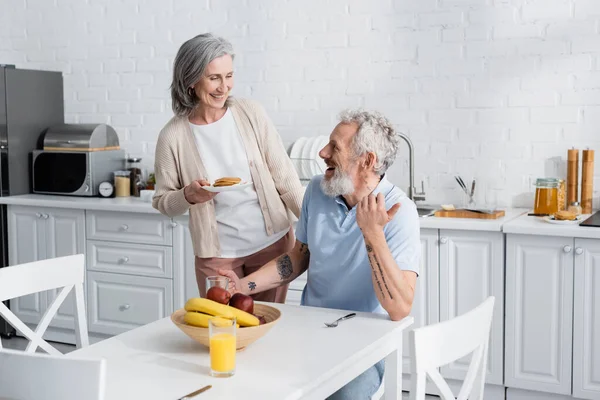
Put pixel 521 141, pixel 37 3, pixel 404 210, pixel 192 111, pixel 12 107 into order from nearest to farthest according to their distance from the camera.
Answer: pixel 404 210 < pixel 192 111 < pixel 521 141 < pixel 12 107 < pixel 37 3

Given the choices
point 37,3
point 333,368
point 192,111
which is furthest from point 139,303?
point 333,368

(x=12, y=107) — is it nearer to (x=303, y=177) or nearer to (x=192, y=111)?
(x=303, y=177)

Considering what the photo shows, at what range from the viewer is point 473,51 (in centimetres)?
382

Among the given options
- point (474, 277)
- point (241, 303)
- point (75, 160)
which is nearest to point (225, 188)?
point (241, 303)

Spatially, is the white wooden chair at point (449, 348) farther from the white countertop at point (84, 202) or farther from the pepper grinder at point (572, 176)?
the white countertop at point (84, 202)

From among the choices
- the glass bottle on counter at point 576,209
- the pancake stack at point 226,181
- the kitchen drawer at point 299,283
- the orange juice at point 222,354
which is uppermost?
the pancake stack at point 226,181

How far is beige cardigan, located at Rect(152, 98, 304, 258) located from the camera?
9.26 ft

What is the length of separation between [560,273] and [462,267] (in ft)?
1.29

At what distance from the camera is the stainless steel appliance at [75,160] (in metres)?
4.50

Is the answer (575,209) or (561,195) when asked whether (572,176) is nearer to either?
(561,195)

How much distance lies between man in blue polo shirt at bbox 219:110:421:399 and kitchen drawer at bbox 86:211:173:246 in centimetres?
174

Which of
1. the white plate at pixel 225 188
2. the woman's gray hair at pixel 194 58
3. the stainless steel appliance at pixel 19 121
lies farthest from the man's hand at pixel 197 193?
the stainless steel appliance at pixel 19 121

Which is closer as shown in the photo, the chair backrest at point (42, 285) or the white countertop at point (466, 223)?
the chair backrest at point (42, 285)

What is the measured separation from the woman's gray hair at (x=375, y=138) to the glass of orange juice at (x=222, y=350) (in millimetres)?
778
